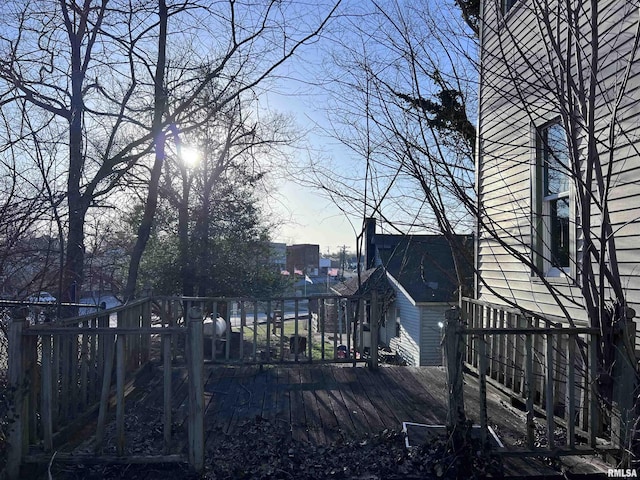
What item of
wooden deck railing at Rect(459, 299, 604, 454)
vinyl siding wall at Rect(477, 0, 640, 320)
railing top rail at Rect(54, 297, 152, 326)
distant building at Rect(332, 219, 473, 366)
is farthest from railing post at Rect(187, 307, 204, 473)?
distant building at Rect(332, 219, 473, 366)

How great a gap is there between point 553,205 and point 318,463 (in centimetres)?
355

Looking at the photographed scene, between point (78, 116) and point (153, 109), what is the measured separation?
156 centimetres

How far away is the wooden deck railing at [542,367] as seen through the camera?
2.89 metres

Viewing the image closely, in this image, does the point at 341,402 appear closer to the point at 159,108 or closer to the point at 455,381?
the point at 455,381

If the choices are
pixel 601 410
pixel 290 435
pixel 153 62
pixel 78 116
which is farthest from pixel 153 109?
pixel 601 410

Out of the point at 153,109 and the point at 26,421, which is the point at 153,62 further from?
the point at 26,421

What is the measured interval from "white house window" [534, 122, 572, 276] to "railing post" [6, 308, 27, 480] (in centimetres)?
439

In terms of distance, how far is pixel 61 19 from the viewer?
226 inches

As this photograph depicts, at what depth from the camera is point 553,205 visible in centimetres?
465

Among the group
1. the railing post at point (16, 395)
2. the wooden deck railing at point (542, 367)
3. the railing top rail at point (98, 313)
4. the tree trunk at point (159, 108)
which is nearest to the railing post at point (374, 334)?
the wooden deck railing at point (542, 367)

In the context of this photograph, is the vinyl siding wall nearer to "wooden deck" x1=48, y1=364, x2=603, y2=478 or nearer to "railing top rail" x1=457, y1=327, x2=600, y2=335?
"railing top rail" x1=457, y1=327, x2=600, y2=335

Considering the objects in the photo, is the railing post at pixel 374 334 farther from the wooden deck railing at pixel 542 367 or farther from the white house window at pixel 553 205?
the white house window at pixel 553 205

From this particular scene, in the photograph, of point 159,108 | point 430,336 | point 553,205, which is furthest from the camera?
point 430,336

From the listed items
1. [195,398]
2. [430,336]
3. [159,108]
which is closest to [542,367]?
[195,398]
